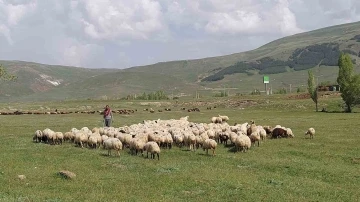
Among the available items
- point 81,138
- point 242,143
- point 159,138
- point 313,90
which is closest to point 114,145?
point 159,138

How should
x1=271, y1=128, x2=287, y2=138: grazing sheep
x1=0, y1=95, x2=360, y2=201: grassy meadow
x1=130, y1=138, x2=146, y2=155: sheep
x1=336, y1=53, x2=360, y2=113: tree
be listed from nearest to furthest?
x1=0, y1=95, x2=360, y2=201: grassy meadow, x1=130, y1=138, x2=146, y2=155: sheep, x1=271, y1=128, x2=287, y2=138: grazing sheep, x1=336, y1=53, x2=360, y2=113: tree

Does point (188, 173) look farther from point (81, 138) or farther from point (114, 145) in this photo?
point (81, 138)

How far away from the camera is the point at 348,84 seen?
208ft

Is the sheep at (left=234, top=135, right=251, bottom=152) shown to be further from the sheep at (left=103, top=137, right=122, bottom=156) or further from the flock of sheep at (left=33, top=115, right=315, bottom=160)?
the sheep at (left=103, top=137, right=122, bottom=156)

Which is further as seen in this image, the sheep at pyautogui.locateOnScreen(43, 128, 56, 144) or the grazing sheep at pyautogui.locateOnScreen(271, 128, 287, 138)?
the grazing sheep at pyautogui.locateOnScreen(271, 128, 287, 138)

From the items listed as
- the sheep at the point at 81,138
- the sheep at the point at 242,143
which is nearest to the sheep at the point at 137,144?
the sheep at the point at 81,138

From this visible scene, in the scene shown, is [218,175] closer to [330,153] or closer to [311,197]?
[311,197]

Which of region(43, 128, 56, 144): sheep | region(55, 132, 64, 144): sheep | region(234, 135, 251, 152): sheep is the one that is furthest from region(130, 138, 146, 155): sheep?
region(43, 128, 56, 144): sheep

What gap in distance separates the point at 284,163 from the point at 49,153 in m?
13.0

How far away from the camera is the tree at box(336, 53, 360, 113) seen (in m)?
62.6

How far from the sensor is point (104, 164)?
2097 centimetres

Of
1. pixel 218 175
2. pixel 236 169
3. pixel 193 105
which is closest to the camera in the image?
pixel 218 175

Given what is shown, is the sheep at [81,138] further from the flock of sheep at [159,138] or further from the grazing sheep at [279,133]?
the grazing sheep at [279,133]

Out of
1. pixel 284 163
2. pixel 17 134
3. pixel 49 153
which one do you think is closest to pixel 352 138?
pixel 284 163
